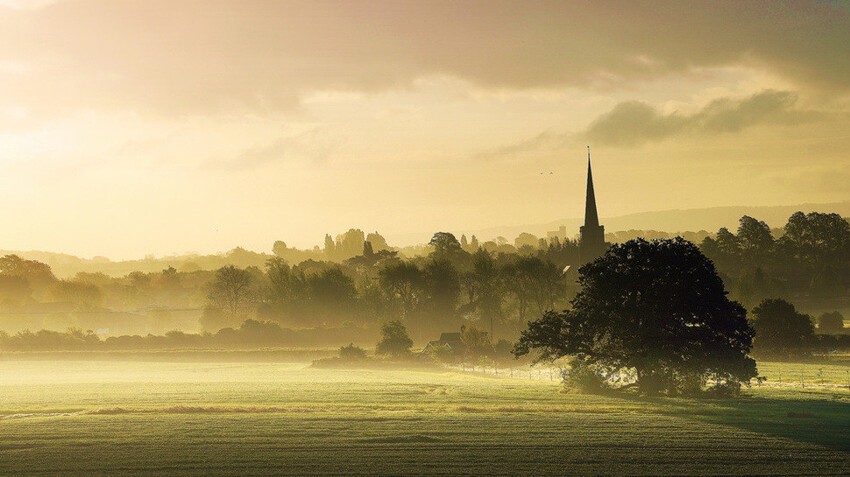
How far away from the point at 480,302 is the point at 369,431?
10626 centimetres

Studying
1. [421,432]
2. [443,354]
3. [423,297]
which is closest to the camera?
[421,432]

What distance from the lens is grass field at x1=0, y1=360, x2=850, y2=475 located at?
37156 mm

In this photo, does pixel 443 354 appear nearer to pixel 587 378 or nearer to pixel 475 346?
pixel 475 346

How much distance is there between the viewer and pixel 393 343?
112062 millimetres

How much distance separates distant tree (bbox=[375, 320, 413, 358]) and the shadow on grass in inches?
2070

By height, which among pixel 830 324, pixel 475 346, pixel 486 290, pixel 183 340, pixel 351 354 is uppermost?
pixel 486 290

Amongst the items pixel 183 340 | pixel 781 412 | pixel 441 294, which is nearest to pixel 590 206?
pixel 441 294

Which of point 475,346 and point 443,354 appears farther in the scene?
point 443,354

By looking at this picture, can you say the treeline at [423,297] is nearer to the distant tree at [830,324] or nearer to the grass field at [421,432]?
the distant tree at [830,324]

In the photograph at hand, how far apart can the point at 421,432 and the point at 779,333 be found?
67.6 meters

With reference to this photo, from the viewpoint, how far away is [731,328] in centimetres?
6106

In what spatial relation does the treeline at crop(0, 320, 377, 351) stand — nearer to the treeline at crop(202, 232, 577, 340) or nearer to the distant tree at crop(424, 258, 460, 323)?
the treeline at crop(202, 232, 577, 340)

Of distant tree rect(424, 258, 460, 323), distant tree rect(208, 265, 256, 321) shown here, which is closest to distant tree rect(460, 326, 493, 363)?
distant tree rect(424, 258, 460, 323)

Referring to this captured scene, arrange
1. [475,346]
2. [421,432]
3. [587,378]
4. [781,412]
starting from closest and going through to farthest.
Answer: [421,432]
[781,412]
[587,378]
[475,346]
